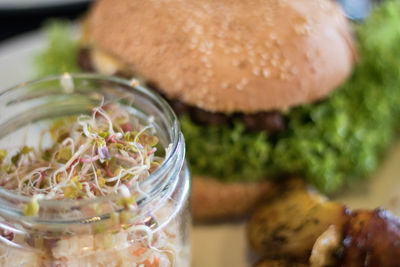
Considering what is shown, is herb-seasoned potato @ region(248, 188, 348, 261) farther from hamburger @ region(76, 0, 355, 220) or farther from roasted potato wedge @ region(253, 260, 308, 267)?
hamburger @ region(76, 0, 355, 220)

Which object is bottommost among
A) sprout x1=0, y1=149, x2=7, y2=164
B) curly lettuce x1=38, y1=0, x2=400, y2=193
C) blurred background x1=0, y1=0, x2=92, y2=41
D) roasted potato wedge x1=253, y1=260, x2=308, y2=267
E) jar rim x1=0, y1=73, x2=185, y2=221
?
blurred background x1=0, y1=0, x2=92, y2=41

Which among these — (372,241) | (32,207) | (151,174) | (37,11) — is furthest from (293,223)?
(37,11)

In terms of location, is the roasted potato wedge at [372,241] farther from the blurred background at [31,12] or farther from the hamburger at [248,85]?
the blurred background at [31,12]

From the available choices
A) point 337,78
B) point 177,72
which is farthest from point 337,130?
point 177,72

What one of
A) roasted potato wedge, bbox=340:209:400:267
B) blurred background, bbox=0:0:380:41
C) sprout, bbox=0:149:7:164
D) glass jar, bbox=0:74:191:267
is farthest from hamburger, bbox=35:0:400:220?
blurred background, bbox=0:0:380:41

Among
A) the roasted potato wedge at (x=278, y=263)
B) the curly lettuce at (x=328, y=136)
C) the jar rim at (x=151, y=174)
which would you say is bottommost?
the roasted potato wedge at (x=278, y=263)

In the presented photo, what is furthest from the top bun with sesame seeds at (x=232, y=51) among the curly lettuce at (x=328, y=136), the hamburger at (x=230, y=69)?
the curly lettuce at (x=328, y=136)
